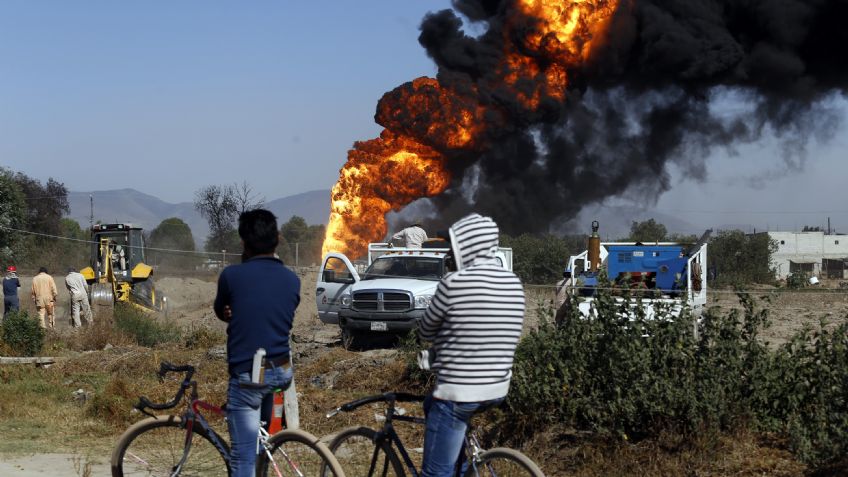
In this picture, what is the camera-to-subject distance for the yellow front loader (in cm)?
2744

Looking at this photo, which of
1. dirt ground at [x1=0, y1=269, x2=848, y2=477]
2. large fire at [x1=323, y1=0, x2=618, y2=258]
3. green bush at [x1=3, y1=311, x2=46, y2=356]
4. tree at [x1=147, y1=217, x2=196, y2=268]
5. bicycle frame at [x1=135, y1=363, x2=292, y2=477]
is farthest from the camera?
tree at [x1=147, y1=217, x2=196, y2=268]

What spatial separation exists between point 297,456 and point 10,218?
53546 millimetres

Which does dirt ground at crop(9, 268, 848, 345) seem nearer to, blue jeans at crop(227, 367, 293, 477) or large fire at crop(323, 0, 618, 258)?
large fire at crop(323, 0, 618, 258)

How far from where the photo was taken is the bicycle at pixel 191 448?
5.73 meters

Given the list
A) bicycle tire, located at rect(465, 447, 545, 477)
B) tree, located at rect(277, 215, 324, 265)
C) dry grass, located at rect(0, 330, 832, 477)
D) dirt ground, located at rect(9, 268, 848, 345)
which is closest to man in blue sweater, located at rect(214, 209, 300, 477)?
bicycle tire, located at rect(465, 447, 545, 477)

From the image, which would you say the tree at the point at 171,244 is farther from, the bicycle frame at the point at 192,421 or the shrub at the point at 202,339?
the bicycle frame at the point at 192,421

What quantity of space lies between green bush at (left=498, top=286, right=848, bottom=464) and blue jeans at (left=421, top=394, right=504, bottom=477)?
3.22 m

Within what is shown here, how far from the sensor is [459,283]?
4.92 meters

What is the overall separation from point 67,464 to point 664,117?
1093 inches

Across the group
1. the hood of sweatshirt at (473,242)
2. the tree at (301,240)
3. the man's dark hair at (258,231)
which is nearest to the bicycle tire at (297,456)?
the man's dark hair at (258,231)

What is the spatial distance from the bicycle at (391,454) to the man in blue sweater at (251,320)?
500 mm

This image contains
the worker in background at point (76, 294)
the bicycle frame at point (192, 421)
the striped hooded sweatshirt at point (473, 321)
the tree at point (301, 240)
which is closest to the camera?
the striped hooded sweatshirt at point (473, 321)

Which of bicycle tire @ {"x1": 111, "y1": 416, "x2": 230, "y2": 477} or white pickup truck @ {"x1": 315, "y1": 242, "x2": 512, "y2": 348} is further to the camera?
white pickup truck @ {"x1": 315, "y1": 242, "x2": 512, "y2": 348}

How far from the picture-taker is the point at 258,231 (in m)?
5.66
